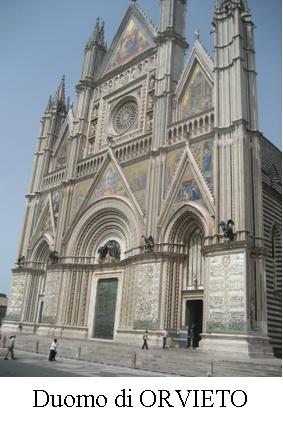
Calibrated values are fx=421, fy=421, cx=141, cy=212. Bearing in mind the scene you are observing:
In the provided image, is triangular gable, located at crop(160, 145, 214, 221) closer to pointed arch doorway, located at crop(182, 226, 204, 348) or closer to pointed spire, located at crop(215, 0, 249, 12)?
pointed arch doorway, located at crop(182, 226, 204, 348)

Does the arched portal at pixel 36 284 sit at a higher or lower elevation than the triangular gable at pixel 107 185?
lower

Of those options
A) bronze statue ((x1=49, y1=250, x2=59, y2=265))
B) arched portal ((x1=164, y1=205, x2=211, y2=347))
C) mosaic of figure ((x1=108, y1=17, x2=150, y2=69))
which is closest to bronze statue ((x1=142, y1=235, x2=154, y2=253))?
arched portal ((x1=164, y1=205, x2=211, y2=347))

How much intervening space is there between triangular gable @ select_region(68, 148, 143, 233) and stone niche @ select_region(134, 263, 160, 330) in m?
5.80

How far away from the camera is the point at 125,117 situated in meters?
31.4

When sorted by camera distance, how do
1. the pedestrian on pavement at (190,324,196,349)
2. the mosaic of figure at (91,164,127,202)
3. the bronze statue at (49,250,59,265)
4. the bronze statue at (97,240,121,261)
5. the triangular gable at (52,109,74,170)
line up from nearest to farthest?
the pedestrian on pavement at (190,324,196,349)
the bronze statue at (97,240,121,261)
the mosaic of figure at (91,164,127,202)
the bronze statue at (49,250,59,265)
the triangular gable at (52,109,74,170)

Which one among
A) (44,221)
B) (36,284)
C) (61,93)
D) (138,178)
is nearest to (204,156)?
(138,178)

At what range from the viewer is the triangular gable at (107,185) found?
91.1 ft

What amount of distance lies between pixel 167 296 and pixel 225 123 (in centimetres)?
968

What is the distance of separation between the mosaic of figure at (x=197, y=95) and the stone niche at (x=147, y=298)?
961cm

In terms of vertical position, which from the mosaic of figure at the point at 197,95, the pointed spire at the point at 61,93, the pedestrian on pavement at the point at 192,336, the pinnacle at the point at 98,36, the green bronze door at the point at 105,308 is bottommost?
the pedestrian on pavement at the point at 192,336

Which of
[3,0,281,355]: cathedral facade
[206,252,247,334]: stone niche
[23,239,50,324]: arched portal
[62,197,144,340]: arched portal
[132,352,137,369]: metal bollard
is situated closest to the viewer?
[132,352,137,369]: metal bollard

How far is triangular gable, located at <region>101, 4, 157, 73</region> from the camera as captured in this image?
31578mm

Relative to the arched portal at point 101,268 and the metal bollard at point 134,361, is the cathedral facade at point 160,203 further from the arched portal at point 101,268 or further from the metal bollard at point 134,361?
the metal bollard at point 134,361

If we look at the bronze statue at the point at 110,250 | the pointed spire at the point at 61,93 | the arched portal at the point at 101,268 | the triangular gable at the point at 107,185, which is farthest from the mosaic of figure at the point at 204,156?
the pointed spire at the point at 61,93
